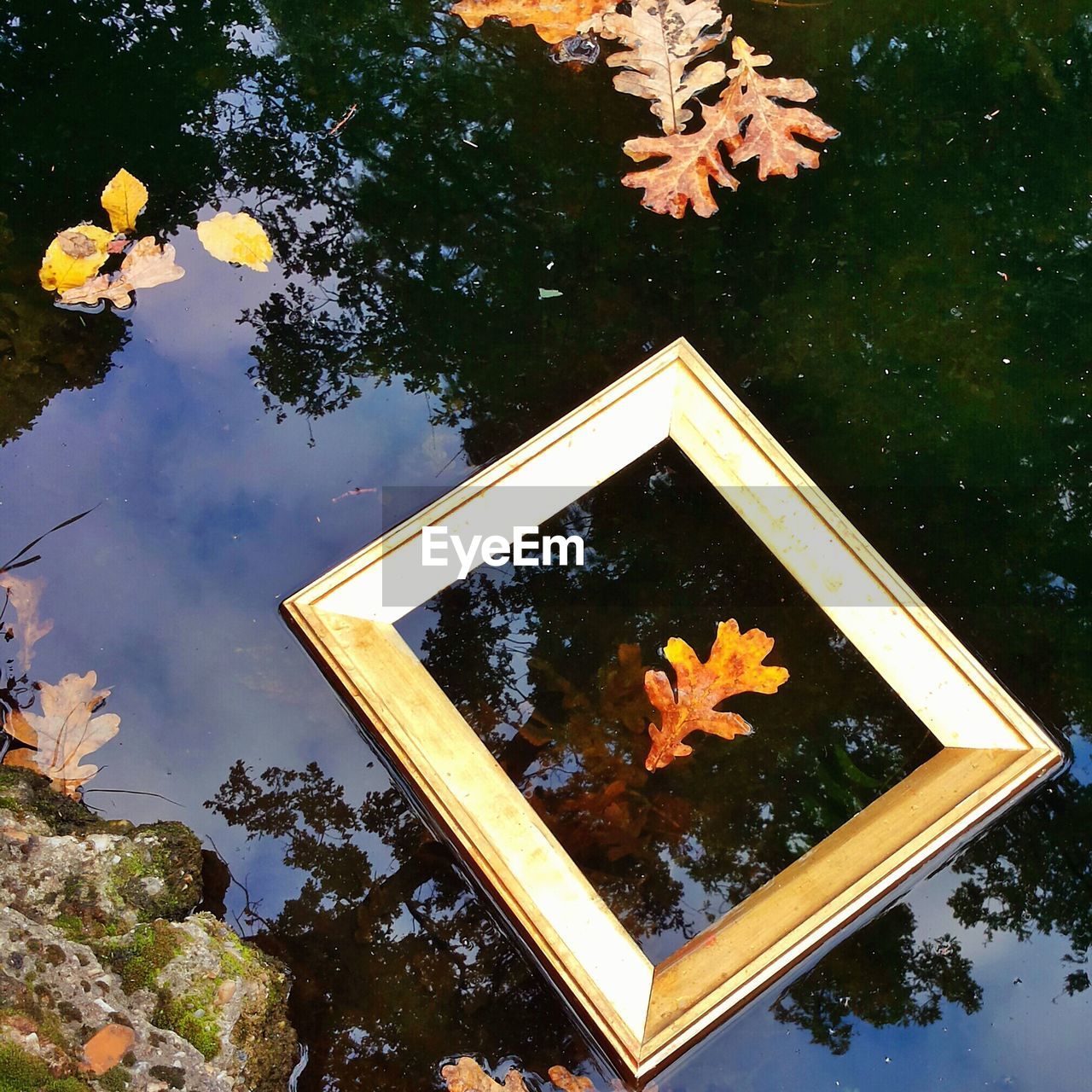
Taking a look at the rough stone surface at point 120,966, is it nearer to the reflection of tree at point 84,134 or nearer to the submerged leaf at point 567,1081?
the submerged leaf at point 567,1081

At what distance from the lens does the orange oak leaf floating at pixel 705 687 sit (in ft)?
6.33

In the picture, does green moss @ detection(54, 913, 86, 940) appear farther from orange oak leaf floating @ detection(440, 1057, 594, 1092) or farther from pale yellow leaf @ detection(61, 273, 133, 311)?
pale yellow leaf @ detection(61, 273, 133, 311)

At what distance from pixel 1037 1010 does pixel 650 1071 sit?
3.23ft

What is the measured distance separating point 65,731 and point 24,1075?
771 mm

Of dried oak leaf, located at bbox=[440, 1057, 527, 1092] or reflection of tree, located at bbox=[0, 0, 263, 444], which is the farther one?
reflection of tree, located at bbox=[0, 0, 263, 444]

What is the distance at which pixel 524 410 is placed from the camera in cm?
203

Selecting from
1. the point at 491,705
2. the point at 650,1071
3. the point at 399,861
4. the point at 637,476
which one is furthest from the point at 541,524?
the point at 650,1071

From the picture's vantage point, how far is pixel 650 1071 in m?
1.58

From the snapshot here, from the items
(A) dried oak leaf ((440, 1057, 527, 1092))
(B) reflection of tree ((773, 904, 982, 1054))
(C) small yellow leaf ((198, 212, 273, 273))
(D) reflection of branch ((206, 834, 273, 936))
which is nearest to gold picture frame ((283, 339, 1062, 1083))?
(B) reflection of tree ((773, 904, 982, 1054))

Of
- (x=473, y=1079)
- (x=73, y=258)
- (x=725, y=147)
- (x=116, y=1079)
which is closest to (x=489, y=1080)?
(x=473, y=1079)

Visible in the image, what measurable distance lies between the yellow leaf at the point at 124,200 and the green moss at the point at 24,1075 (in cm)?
179

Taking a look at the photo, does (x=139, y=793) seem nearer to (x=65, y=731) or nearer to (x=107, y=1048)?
(x=65, y=731)

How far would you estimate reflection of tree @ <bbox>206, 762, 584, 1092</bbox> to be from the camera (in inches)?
71.6

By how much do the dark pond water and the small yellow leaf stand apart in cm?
4
